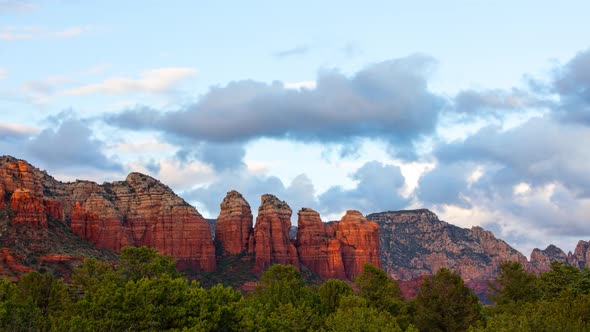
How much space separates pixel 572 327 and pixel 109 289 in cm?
5010

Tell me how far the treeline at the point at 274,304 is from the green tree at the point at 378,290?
172 mm

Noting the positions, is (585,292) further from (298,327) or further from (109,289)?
(109,289)

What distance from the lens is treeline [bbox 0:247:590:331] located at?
83.1 metres

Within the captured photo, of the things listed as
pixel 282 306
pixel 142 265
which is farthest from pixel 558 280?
pixel 142 265

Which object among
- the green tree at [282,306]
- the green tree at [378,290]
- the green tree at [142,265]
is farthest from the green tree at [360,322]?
the green tree at [142,265]

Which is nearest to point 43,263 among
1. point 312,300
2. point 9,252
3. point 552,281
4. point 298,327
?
point 9,252

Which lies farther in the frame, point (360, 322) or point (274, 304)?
point (274, 304)

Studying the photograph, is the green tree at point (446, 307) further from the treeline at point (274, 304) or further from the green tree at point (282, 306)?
the green tree at point (282, 306)

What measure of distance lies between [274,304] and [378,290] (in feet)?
59.2

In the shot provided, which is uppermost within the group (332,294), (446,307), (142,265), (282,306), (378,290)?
(142,265)

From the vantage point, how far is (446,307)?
A: 117 meters

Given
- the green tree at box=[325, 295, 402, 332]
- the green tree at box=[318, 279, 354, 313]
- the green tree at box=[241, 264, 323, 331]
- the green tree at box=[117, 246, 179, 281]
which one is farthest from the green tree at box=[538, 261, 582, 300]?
the green tree at box=[117, 246, 179, 281]

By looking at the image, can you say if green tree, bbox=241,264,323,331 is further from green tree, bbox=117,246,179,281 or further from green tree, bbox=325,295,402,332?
green tree, bbox=117,246,179,281

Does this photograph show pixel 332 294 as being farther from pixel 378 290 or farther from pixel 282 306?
pixel 282 306
